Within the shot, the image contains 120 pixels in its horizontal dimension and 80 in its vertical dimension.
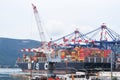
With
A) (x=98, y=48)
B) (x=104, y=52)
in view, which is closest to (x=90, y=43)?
(x=98, y=48)

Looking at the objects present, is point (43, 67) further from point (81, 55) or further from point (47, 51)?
point (81, 55)

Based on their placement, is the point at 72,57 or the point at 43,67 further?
the point at 43,67

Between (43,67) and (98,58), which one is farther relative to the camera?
(43,67)

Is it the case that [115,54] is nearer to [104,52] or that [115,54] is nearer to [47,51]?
[104,52]

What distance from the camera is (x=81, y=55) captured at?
589 ft

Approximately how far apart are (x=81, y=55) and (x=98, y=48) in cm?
1394

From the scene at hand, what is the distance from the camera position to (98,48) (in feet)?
624

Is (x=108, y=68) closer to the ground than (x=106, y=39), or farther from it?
closer to the ground

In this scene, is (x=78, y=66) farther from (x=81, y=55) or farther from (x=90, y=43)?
(x=90, y=43)

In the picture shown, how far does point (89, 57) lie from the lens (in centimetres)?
17462

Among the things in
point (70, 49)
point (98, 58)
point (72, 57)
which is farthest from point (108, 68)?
point (70, 49)

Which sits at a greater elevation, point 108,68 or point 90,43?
point 90,43

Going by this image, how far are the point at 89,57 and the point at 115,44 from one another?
47.9ft

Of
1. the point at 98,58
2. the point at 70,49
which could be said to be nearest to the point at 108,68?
the point at 98,58
